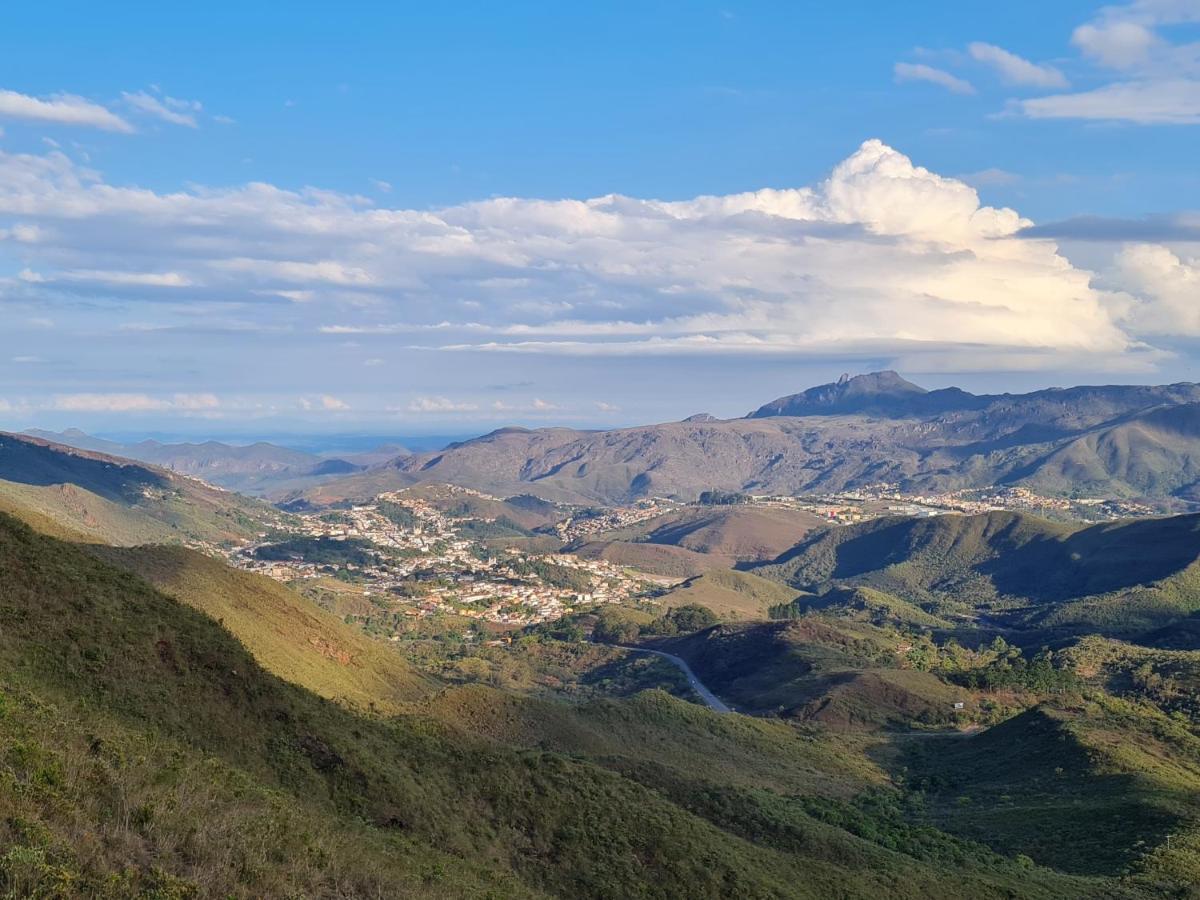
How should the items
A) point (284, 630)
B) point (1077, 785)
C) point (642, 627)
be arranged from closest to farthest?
point (1077, 785) → point (284, 630) → point (642, 627)

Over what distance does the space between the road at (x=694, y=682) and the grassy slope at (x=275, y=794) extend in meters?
65.4

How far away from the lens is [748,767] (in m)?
79.2

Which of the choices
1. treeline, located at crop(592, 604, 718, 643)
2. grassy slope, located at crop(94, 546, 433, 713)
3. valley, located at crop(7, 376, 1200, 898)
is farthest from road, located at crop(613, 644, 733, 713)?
grassy slope, located at crop(94, 546, 433, 713)

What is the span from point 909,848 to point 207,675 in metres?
39.6

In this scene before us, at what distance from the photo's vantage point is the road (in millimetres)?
125550

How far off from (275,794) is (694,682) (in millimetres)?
113338

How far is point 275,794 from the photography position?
33375 mm

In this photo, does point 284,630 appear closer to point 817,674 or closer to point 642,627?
point 817,674

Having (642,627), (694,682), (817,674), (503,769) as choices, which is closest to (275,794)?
(503,769)

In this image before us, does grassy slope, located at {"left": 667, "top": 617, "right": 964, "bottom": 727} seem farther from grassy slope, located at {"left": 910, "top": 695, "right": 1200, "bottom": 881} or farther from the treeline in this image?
grassy slope, located at {"left": 910, "top": 695, "right": 1200, "bottom": 881}

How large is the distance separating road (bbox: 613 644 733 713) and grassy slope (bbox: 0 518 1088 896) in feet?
215

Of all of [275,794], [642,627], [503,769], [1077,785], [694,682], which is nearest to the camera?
[275,794]

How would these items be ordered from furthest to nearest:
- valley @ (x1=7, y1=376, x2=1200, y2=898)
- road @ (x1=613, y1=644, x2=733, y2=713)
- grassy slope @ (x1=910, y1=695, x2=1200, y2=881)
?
road @ (x1=613, y1=644, x2=733, y2=713) < grassy slope @ (x1=910, y1=695, x2=1200, y2=881) < valley @ (x1=7, y1=376, x2=1200, y2=898)

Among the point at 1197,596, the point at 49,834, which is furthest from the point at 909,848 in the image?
the point at 1197,596
